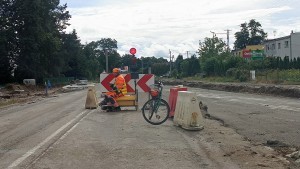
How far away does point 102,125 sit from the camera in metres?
13.5

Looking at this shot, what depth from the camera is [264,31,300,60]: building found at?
83000mm

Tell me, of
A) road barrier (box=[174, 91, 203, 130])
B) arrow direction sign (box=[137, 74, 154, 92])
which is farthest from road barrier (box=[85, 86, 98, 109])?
road barrier (box=[174, 91, 203, 130])

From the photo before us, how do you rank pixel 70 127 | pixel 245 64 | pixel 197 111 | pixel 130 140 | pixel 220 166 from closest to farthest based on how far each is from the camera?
1. pixel 220 166
2. pixel 130 140
3. pixel 197 111
4. pixel 70 127
5. pixel 245 64

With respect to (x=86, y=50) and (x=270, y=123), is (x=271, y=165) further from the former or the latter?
(x=86, y=50)

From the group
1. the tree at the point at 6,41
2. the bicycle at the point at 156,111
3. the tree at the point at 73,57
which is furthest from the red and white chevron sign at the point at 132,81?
the tree at the point at 73,57

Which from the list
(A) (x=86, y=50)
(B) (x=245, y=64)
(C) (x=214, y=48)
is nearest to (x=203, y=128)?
(B) (x=245, y=64)

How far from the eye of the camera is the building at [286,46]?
83.0m

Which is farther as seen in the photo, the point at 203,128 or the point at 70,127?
the point at 70,127

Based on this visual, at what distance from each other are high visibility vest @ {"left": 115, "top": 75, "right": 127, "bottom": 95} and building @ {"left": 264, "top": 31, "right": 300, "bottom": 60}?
7050 cm

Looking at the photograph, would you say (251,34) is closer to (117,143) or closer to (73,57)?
(73,57)

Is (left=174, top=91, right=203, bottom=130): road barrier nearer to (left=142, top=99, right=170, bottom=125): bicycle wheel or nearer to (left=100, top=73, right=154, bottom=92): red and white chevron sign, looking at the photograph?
(left=142, top=99, right=170, bottom=125): bicycle wheel

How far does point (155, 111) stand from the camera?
45.2 ft

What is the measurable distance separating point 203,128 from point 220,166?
188 inches

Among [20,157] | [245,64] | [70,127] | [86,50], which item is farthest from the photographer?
[86,50]
